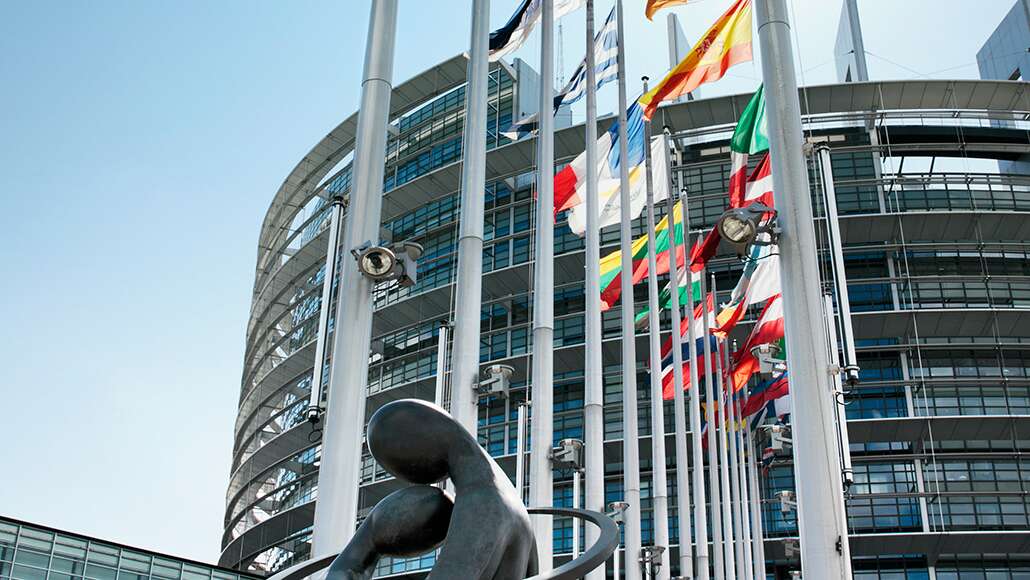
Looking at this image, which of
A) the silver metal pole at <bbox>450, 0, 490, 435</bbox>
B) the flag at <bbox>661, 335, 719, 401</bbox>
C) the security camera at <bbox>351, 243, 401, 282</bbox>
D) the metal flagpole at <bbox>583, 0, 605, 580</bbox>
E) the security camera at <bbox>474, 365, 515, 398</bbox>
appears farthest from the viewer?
the flag at <bbox>661, 335, 719, 401</bbox>

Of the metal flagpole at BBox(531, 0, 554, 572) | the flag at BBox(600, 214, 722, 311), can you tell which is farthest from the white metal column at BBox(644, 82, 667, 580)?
the metal flagpole at BBox(531, 0, 554, 572)

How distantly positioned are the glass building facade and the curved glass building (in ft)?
51.6

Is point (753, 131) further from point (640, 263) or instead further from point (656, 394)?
point (640, 263)

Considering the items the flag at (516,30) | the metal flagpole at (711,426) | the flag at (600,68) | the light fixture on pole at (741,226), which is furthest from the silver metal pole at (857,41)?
the light fixture on pole at (741,226)

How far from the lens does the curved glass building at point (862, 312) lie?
46062 mm

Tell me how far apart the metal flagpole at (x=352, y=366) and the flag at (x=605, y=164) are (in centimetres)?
1097

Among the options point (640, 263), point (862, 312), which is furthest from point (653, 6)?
point (862, 312)

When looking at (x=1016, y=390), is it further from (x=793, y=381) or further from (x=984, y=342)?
(x=793, y=381)

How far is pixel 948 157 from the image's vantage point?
53188 mm

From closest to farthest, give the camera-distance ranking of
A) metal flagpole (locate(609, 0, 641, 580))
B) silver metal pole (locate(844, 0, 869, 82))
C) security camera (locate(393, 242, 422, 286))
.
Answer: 1. security camera (locate(393, 242, 422, 286))
2. metal flagpole (locate(609, 0, 641, 580))
3. silver metal pole (locate(844, 0, 869, 82))

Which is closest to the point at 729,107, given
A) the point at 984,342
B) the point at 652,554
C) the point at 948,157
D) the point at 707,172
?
the point at 707,172

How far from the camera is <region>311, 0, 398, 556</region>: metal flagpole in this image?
38.9ft

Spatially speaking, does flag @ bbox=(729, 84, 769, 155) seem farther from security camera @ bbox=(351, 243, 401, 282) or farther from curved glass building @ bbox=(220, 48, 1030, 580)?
curved glass building @ bbox=(220, 48, 1030, 580)

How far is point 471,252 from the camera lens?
14.9 metres
